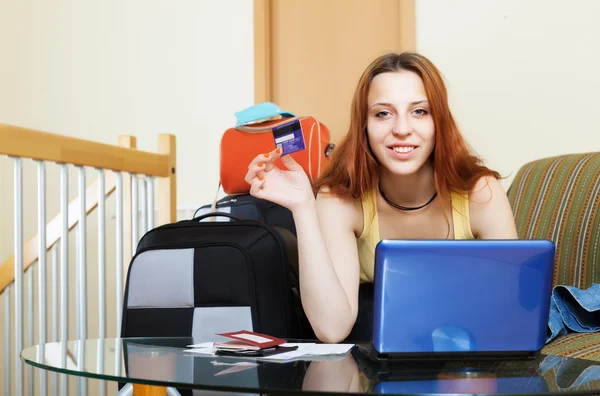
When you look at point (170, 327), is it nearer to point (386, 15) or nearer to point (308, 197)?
point (308, 197)

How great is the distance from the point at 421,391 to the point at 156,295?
0.92 m

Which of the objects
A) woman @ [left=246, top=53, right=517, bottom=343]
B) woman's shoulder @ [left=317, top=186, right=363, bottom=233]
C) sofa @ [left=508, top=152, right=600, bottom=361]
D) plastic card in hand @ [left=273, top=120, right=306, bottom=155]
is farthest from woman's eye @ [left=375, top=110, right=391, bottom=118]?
sofa @ [left=508, top=152, right=600, bottom=361]

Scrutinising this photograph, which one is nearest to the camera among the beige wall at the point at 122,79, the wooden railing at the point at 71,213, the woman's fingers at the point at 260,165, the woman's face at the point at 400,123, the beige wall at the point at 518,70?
the woman's fingers at the point at 260,165

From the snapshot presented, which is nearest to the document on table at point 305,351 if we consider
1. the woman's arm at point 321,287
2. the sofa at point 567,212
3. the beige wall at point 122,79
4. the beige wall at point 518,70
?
the woman's arm at point 321,287

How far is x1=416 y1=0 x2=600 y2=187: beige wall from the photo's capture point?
2.63 metres

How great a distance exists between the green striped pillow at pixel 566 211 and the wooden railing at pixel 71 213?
109 centimetres

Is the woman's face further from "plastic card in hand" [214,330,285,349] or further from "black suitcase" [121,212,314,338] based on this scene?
"plastic card in hand" [214,330,285,349]

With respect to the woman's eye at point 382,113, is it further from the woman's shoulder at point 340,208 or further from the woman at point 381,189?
the woman's shoulder at point 340,208

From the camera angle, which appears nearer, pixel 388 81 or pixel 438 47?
pixel 388 81

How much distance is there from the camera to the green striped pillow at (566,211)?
1.72 meters

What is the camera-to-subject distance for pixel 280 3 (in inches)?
128

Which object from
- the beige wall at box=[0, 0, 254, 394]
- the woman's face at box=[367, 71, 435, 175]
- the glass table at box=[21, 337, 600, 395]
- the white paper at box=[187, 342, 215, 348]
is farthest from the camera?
the beige wall at box=[0, 0, 254, 394]

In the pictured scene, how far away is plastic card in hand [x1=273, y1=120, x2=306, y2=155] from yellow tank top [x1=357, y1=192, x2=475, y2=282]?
0.45 meters

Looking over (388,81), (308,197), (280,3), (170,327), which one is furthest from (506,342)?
(280,3)
